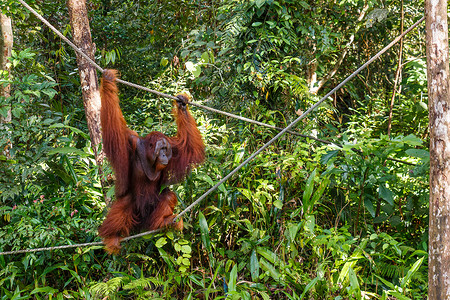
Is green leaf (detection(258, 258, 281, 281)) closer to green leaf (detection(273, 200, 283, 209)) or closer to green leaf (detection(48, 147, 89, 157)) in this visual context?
green leaf (detection(273, 200, 283, 209))

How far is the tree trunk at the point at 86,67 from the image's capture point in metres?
3.97

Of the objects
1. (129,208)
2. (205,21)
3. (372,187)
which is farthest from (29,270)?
(205,21)

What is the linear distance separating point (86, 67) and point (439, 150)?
291 centimetres

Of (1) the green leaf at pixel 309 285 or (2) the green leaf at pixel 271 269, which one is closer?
(1) the green leaf at pixel 309 285

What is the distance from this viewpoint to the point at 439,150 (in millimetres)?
2697

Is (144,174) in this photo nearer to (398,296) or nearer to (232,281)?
(232,281)

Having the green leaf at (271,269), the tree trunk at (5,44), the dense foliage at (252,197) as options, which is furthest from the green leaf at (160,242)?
the tree trunk at (5,44)

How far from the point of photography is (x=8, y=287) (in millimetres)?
3822

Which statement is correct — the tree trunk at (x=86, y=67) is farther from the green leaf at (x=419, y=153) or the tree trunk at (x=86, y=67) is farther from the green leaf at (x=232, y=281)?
the green leaf at (x=419, y=153)

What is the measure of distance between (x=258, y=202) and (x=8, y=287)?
7.29 feet

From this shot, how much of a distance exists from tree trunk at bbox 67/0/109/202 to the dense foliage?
28 centimetres

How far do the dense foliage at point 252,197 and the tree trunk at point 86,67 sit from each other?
28 cm

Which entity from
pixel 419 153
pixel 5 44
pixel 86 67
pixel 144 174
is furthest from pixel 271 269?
pixel 5 44

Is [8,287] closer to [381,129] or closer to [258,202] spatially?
[258,202]
